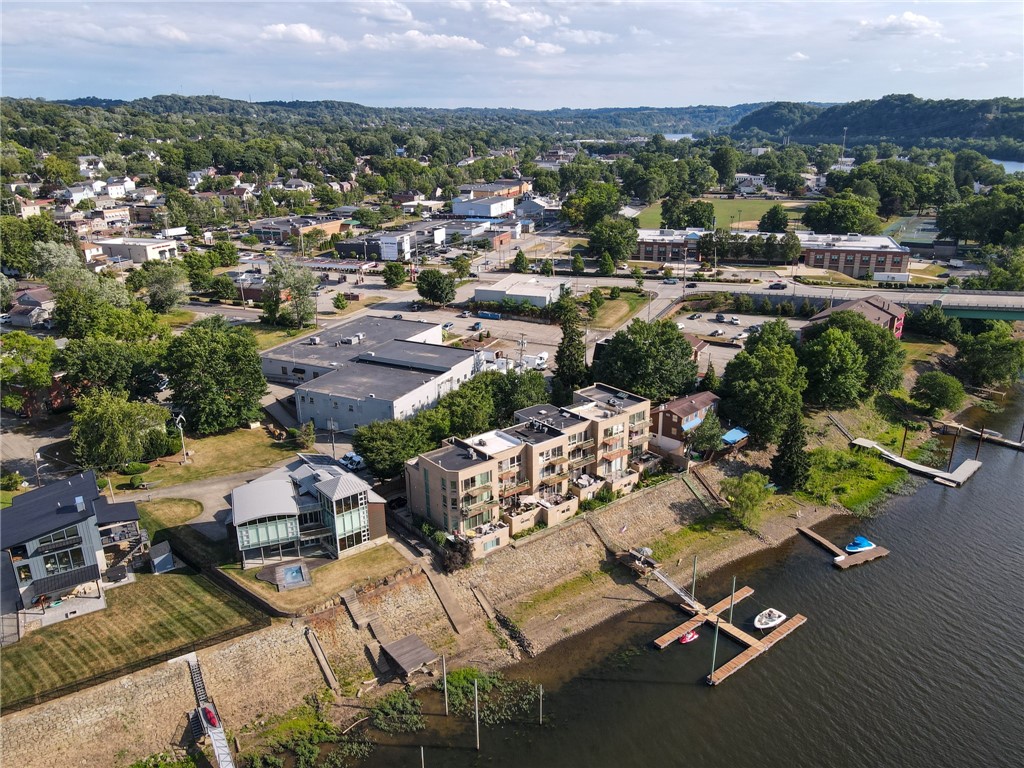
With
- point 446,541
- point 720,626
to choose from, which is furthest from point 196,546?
point 720,626

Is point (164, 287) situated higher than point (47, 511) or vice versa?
point (164, 287)

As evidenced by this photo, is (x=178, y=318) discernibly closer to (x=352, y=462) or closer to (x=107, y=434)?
(x=107, y=434)

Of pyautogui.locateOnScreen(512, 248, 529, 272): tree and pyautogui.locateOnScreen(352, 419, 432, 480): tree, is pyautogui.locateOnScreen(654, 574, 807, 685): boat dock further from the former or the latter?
pyautogui.locateOnScreen(512, 248, 529, 272): tree

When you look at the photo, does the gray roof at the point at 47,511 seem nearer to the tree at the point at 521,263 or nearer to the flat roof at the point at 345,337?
the flat roof at the point at 345,337

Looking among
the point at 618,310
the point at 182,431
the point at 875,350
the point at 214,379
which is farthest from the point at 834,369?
the point at 182,431

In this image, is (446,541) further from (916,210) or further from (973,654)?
(916,210)

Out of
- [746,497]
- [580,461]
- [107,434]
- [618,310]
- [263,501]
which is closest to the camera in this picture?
[263,501]
